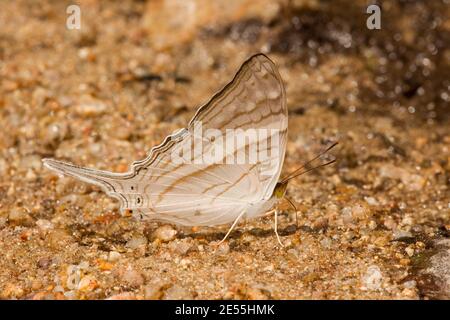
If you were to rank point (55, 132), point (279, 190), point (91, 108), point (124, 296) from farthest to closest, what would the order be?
point (91, 108) < point (55, 132) < point (279, 190) < point (124, 296)

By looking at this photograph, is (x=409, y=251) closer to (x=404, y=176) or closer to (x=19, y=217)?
(x=404, y=176)

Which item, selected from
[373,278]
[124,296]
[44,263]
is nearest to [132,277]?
[124,296]

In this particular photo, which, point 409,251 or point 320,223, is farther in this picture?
point 320,223

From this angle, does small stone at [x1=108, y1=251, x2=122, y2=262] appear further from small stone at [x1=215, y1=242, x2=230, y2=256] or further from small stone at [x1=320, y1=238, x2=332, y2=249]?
small stone at [x1=320, y1=238, x2=332, y2=249]

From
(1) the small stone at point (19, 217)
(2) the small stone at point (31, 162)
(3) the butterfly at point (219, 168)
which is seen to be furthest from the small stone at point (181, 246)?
(2) the small stone at point (31, 162)

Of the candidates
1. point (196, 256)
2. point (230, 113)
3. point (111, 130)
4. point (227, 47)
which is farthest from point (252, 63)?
point (227, 47)

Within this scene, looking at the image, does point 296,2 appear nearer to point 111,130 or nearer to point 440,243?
point 111,130
